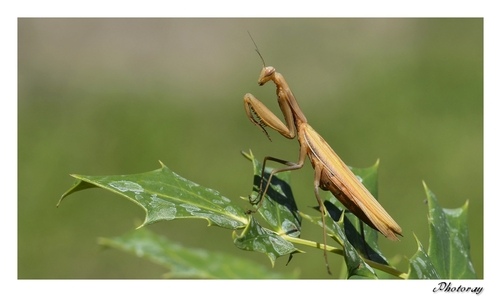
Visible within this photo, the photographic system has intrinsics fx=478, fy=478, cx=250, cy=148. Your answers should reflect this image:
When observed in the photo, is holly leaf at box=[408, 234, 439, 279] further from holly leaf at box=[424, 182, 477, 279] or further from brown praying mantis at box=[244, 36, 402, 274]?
brown praying mantis at box=[244, 36, 402, 274]

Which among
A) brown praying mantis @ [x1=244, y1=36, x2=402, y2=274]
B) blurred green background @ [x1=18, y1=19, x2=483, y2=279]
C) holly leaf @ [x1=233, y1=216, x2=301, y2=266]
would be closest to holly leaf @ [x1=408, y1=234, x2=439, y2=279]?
holly leaf @ [x1=233, y1=216, x2=301, y2=266]

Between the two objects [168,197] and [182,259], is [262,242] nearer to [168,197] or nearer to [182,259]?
[182,259]

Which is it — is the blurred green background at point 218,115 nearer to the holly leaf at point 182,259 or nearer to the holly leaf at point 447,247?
the holly leaf at point 447,247

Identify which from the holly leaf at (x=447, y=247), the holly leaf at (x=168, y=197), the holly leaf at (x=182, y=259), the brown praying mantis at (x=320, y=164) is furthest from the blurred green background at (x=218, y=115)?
the holly leaf at (x=168, y=197)

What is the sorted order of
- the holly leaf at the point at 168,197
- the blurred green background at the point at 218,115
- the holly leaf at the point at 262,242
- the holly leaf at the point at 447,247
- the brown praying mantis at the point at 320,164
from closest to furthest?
the holly leaf at the point at 262,242 < the holly leaf at the point at 168,197 < the holly leaf at the point at 447,247 < the brown praying mantis at the point at 320,164 < the blurred green background at the point at 218,115

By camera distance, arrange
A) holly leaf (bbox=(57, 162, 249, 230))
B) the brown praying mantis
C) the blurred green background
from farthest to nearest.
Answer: the blurred green background → the brown praying mantis → holly leaf (bbox=(57, 162, 249, 230))

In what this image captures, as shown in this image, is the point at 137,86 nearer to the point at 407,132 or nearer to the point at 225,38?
the point at 225,38
